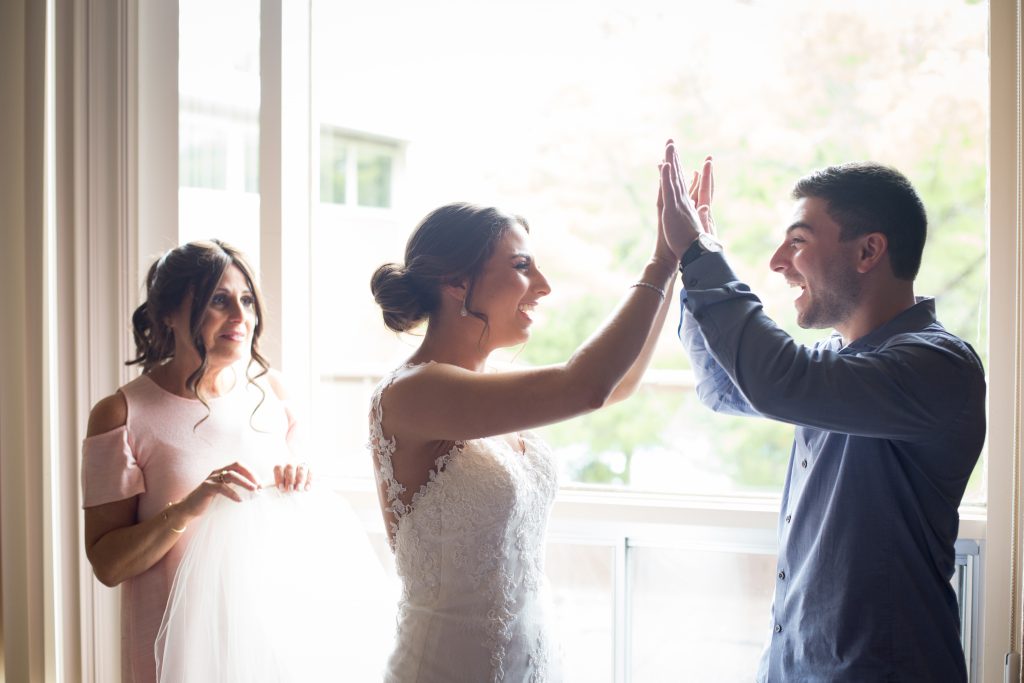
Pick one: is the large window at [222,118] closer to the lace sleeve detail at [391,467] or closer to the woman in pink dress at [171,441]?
the woman in pink dress at [171,441]

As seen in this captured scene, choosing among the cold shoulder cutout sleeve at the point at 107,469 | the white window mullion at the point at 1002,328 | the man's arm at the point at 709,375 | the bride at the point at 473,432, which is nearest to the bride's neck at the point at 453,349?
the bride at the point at 473,432

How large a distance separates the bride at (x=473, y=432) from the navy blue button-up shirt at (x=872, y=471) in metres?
0.19

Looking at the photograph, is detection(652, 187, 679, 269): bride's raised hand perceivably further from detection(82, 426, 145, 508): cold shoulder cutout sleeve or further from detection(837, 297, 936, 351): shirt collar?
detection(82, 426, 145, 508): cold shoulder cutout sleeve

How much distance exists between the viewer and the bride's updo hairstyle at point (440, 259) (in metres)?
1.58

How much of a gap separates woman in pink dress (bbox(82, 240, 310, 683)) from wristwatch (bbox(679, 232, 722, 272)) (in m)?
1.00

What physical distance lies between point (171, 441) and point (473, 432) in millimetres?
777

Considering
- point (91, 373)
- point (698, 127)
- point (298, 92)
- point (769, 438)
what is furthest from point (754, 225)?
point (91, 373)

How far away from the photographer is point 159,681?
5.67 feet

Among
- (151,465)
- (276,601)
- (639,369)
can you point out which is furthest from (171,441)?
(639,369)

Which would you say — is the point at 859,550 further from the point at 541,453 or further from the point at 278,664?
the point at 278,664

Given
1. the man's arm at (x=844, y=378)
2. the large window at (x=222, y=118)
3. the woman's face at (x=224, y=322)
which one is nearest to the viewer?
the man's arm at (x=844, y=378)

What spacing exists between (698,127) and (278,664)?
2844mm

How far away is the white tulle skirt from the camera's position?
68.2 inches

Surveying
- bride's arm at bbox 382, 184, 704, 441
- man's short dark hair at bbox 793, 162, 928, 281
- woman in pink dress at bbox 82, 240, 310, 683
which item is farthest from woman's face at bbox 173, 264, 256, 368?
man's short dark hair at bbox 793, 162, 928, 281
